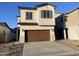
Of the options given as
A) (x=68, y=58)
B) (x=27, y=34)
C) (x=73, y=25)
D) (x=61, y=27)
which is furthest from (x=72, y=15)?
(x=68, y=58)

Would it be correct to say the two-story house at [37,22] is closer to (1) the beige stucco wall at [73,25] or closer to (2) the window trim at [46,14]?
(2) the window trim at [46,14]

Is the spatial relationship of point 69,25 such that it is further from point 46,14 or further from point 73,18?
point 46,14

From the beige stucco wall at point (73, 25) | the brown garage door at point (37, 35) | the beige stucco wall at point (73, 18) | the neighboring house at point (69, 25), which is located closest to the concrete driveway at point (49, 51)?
the brown garage door at point (37, 35)

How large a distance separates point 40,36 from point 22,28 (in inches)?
131

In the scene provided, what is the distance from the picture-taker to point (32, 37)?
1061 inches

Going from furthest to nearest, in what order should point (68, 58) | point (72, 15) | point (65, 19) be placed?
point (65, 19), point (72, 15), point (68, 58)

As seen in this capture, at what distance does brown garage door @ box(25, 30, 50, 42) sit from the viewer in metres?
26.9

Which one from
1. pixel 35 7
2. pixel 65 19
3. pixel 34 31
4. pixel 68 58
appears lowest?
pixel 68 58

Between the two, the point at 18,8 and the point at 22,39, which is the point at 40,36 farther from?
the point at 18,8

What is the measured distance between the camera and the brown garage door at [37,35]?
26.9 m

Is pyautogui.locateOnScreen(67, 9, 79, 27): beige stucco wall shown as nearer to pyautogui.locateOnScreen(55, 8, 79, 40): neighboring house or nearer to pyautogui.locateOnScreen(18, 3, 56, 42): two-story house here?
pyautogui.locateOnScreen(55, 8, 79, 40): neighboring house

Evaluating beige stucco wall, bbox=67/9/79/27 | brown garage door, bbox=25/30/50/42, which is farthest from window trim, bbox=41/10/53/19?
beige stucco wall, bbox=67/9/79/27

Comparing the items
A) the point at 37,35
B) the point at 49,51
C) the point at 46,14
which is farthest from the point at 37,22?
the point at 49,51

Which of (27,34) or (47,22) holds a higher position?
(47,22)
